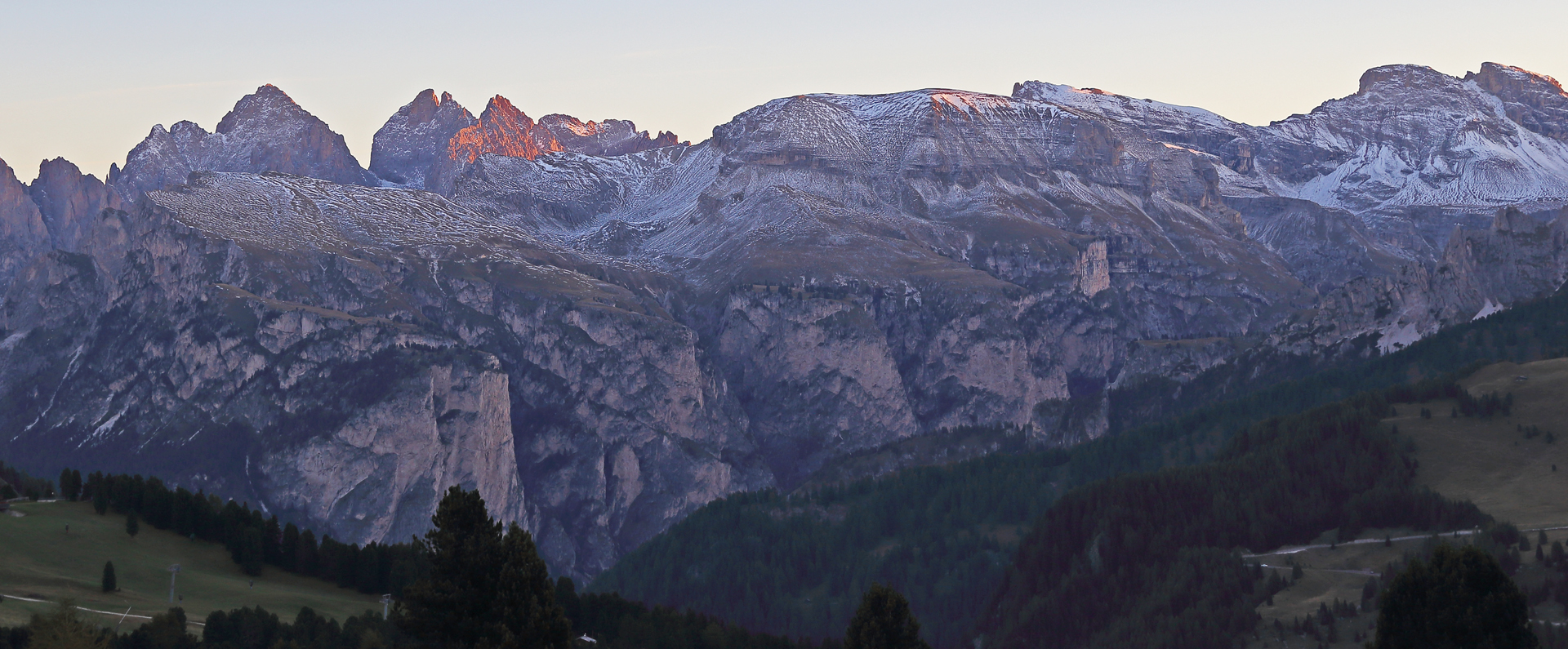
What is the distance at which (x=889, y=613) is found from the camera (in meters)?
135

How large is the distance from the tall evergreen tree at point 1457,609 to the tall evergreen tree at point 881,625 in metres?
35.3

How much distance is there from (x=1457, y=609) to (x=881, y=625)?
42569mm

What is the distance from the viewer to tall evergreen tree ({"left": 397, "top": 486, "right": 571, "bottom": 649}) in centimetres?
12600

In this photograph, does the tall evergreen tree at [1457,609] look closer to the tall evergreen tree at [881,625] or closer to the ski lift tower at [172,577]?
the tall evergreen tree at [881,625]

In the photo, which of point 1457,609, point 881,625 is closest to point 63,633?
point 881,625

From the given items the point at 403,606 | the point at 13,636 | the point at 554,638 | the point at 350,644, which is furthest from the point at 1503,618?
the point at 13,636

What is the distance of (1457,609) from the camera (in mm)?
134625

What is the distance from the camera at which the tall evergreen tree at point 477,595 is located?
4961 inches

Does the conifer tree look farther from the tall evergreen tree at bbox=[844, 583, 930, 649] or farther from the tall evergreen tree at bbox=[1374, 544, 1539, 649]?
the tall evergreen tree at bbox=[1374, 544, 1539, 649]

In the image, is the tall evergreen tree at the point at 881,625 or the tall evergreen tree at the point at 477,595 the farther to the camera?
the tall evergreen tree at the point at 881,625

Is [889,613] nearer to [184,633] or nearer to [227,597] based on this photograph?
[184,633]

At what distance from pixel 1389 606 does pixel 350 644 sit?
320 ft

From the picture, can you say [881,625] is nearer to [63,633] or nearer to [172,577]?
[63,633]

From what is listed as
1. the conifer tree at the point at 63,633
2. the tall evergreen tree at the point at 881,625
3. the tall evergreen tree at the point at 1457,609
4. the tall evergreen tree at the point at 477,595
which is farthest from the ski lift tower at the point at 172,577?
the tall evergreen tree at the point at 1457,609
